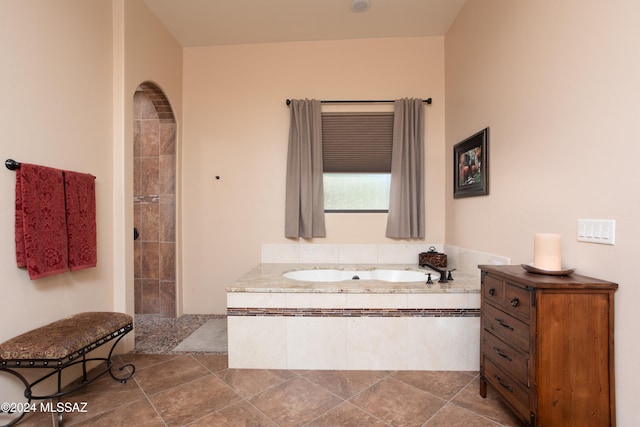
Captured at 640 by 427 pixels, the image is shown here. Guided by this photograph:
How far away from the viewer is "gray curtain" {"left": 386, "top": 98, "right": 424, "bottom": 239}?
9.64ft

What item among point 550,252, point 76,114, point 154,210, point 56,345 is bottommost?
point 56,345

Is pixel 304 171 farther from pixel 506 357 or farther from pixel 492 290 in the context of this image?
pixel 506 357

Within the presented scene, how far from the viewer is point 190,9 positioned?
2615mm

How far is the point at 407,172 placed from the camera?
2.94 m

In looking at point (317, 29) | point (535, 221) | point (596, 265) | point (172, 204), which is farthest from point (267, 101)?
point (596, 265)

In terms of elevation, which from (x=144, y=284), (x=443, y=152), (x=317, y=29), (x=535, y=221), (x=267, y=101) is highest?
(x=317, y=29)

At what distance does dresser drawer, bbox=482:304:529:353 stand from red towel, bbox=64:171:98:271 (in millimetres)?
2573

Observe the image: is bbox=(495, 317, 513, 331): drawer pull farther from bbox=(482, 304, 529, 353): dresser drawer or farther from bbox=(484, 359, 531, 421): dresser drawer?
bbox=(484, 359, 531, 421): dresser drawer

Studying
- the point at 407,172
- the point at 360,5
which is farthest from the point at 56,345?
the point at 360,5

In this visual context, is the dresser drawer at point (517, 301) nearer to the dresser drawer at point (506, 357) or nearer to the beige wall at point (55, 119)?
the dresser drawer at point (506, 357)

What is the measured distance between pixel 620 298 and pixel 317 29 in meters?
3.10

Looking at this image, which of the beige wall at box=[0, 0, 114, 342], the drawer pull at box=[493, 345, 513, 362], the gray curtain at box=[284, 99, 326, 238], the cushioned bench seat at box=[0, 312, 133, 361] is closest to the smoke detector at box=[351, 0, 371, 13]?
the gray curtain at box=[284, 99, 326, 238]

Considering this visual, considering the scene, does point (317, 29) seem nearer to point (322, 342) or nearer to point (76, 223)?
point (76, 223)

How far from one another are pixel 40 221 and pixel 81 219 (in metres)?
0.27
